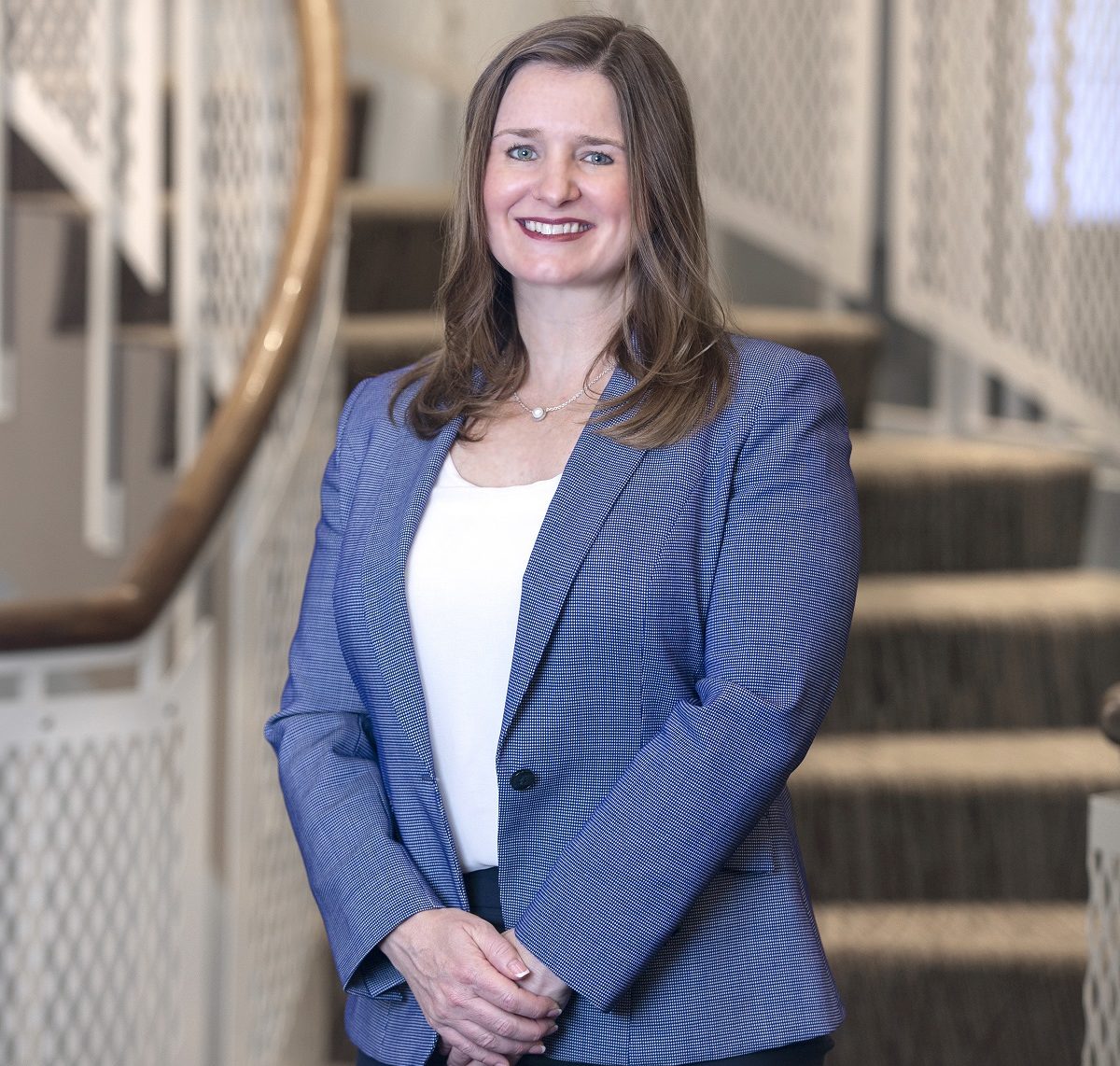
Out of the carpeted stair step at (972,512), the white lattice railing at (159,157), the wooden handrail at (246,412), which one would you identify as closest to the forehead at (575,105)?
the wooden handrail at (246,412)

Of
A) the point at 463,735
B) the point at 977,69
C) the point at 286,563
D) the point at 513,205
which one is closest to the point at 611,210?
the point at 513,205

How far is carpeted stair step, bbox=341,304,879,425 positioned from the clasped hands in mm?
1836

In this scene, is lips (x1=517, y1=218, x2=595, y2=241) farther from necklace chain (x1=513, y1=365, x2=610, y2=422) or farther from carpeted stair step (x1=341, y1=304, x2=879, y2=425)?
carpeted stair step (x1=341, y1=304, x2=879, y2=425)

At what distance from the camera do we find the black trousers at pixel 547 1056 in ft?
4.35

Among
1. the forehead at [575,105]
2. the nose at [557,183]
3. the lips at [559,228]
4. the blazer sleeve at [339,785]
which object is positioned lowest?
the blazer sleeve at [339,785]

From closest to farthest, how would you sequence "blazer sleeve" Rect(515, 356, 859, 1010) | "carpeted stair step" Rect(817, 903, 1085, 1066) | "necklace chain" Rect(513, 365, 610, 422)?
"blazer sleeve" Rect(515, 356, 859, 1010) → "necklace chain" Rect(513, 365, 610, 422) → "carpeted stair step" Rect(817, 903, 1085, 1066)

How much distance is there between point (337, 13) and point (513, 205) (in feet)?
4.82

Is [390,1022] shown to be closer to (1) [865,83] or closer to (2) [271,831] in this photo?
(2) [271,831]

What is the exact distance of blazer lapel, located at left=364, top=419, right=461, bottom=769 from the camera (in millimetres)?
1404

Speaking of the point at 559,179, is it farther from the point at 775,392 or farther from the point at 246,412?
the point at 246,412

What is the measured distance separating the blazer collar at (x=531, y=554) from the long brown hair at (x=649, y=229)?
3 centimetres

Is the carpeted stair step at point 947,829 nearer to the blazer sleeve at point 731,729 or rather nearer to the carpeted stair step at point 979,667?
the carpeted stair step at point 979,667

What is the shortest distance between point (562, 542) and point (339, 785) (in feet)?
1.10

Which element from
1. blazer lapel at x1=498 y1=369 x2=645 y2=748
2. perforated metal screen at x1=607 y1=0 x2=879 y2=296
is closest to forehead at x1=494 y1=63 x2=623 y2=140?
blazer lapel at x1=498 y1=369 x2=645 y2=748
